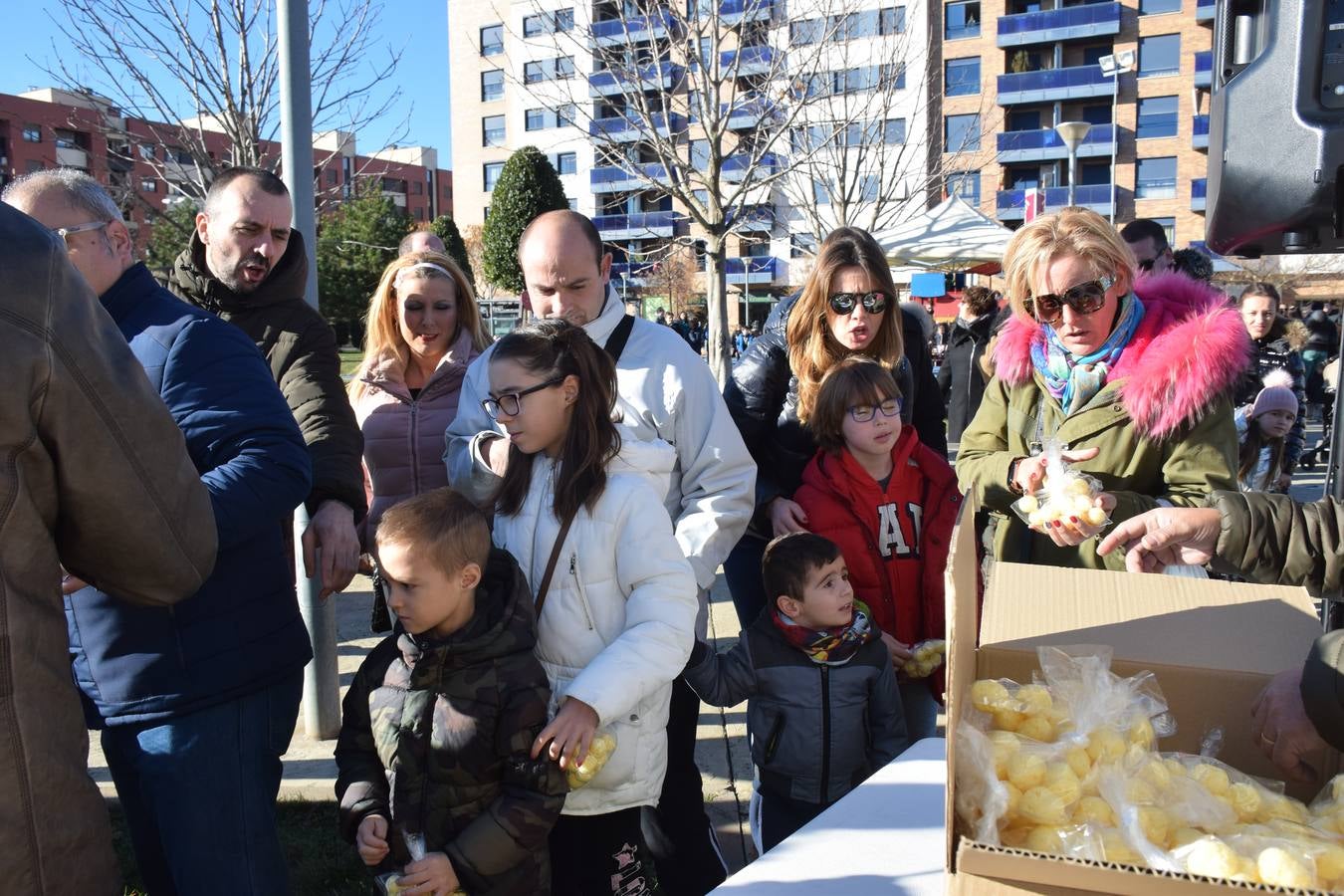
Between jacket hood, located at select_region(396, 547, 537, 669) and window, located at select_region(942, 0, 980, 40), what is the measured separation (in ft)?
148

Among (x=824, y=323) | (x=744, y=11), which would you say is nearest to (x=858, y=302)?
(x=824, y=323)

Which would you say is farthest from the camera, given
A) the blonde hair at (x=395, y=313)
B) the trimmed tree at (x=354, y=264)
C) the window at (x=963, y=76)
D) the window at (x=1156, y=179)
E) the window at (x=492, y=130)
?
the window at (x=492, y=130)

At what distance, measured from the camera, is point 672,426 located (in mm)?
2721

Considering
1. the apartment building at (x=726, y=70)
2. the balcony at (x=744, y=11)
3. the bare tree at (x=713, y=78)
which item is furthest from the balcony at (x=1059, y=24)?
the balcony at (x=744, y=11)

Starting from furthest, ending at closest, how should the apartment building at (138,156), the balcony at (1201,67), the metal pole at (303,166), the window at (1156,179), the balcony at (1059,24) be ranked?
the window at (1156,179) → the balcony at (1059,24) → the balcony at (1201,67) → the apartment building at (138,156) → the metal pole at (303,166)

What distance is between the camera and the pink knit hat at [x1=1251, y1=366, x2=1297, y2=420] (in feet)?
20.1

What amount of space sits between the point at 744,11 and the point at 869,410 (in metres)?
9.65

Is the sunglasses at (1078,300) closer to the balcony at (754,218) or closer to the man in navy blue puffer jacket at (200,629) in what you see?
the man in navy blue puffer jacket at (200,629)

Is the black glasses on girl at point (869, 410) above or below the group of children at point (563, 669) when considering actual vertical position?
above

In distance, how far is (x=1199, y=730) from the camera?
1.64 meters

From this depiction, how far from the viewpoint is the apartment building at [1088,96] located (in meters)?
39.9

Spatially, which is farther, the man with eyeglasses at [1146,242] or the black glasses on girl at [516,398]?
the man with eyeglasses at [1146,242]

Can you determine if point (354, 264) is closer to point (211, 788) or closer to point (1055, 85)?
point (1055, 85)

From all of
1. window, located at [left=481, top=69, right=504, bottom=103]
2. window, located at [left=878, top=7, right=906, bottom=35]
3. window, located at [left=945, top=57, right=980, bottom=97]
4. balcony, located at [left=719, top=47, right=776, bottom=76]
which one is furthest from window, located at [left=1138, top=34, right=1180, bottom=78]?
balcony, located at [left=719, top=47, right=776, bottom=76]
